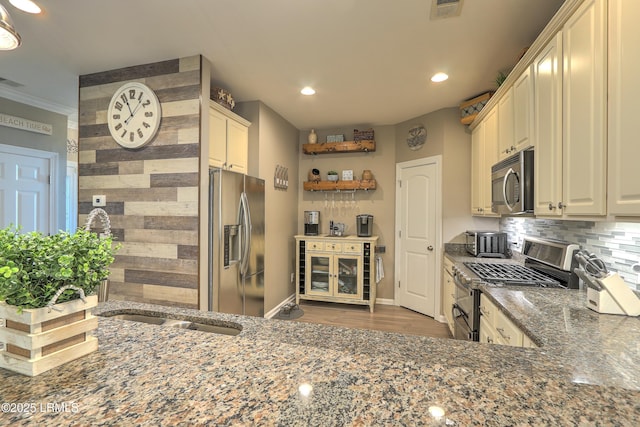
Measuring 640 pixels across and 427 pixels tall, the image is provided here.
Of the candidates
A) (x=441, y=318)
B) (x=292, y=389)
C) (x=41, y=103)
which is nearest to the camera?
(x=292, y=389)

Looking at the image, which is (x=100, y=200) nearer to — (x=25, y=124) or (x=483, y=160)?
(x=25, y=124)

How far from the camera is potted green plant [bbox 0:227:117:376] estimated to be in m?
0.64

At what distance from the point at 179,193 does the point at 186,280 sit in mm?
727

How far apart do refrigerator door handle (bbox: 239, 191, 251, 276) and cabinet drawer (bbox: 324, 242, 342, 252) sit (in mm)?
1451

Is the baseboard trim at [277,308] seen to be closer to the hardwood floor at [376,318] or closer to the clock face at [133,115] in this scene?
the hardwood floor at [376,318]

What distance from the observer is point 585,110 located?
136 centimetres

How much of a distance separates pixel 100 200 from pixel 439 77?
335cm

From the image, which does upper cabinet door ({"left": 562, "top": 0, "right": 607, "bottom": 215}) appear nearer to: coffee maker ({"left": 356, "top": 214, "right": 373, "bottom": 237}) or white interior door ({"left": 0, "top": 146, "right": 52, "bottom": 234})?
coffee maker ({"left": 356, "top": 214, "right": 373, "bottom": 237})

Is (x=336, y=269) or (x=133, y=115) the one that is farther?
(x=336, y=269)

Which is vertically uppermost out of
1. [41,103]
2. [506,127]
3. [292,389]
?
[41,103]

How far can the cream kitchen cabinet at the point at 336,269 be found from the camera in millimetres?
3965

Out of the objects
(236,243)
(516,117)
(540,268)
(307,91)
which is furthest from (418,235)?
(236,243)

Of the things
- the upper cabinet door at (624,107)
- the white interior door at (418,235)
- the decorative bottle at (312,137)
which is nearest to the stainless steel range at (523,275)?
the upper cabinet door at (624,107)

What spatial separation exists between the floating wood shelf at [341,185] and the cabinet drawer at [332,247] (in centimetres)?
82
